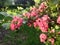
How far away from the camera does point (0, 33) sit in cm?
523

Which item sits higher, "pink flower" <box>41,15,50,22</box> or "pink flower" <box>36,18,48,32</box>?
"pink flower" <box>41,15,50,22</box>

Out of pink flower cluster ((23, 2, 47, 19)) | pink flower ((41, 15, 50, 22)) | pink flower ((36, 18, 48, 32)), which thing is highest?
pink flower cluster ((23, 2, 47, 19))

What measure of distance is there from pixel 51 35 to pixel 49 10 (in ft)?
1.22

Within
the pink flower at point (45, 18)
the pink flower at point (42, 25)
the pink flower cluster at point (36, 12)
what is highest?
the pink flower cluster at point (36, 12)

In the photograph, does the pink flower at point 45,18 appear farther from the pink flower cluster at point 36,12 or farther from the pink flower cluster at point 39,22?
the pink flower cluster at point 36,12

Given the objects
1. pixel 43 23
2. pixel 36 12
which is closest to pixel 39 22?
pixel 43 23

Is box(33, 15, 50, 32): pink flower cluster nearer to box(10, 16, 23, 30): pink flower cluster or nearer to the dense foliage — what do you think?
the dense foliage

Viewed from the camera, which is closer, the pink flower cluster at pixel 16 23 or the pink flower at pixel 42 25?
the pink flower at pixel 42 25

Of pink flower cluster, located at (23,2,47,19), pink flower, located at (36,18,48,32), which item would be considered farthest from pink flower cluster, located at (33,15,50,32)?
pink flower cluster, located at (23,2,47,19)

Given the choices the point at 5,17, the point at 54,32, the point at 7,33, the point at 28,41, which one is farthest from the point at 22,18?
the point at 7,33

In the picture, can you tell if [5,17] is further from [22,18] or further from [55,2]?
[55,2]

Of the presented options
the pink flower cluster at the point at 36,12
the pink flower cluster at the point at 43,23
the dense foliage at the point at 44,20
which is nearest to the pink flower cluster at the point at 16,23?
the dense foliage at the point at 44,20

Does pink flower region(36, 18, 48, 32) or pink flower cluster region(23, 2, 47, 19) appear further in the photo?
pink flower cluster region(23, 2, 47, 19)

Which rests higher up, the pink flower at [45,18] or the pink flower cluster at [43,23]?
the pink flower at [45,18]
